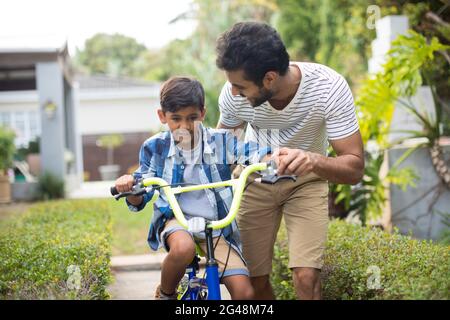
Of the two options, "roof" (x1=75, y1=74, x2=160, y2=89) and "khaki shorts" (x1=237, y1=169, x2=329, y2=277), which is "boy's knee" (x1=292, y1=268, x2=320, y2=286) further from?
"roof" (x1=75, y1=74, x2=160, y2=89)

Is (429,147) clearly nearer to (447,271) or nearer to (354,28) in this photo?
(447,271)

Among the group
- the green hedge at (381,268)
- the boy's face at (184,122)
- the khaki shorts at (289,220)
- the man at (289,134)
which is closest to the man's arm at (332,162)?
the man at (289,134)

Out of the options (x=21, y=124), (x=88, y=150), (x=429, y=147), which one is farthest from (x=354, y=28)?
(x=88, y=150)

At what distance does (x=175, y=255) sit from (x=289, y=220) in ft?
2.84

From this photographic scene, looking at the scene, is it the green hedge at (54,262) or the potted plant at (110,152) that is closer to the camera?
the green hedge at (54,262)

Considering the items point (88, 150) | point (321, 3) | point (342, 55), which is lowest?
point (88, 150)

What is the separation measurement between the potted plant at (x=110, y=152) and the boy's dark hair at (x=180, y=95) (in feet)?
88.7

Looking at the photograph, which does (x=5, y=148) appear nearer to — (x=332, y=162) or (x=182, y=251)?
(x=182, y=251)

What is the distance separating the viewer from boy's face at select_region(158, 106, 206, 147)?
3652 millimetres

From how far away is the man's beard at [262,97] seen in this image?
138 inches

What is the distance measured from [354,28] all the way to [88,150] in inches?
765

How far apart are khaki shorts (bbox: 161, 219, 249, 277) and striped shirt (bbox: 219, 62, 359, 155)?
2.48ft

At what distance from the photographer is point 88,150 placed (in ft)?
105

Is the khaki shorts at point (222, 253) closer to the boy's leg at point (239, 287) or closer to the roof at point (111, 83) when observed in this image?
the boy's leg at point (239, 287)
